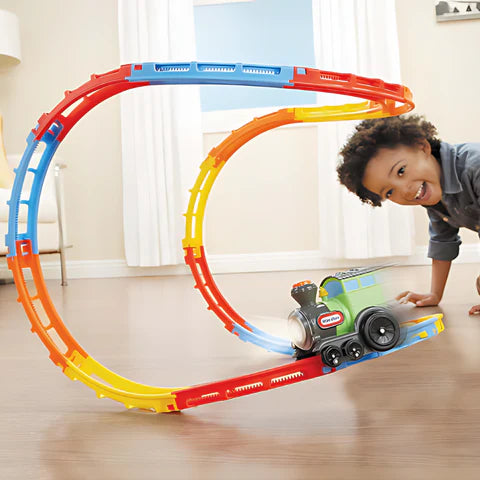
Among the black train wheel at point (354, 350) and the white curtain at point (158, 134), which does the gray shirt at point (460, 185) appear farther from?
the white curtain at point (158, 134)

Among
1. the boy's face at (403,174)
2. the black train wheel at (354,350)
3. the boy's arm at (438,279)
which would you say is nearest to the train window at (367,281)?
the black train wheel at (354,350)

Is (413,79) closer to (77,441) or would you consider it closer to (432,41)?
(432,41)

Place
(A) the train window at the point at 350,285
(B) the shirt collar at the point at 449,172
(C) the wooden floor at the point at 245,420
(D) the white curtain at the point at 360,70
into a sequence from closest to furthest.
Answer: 1. (C) the wooden floor at the point at 245,420
2. (A) the train window at the point at 350,285
3. (B) the shirt collar at the point at 449,172
4. (D) the white curtain at the point at 360,70

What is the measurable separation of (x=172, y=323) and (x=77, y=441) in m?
0.80

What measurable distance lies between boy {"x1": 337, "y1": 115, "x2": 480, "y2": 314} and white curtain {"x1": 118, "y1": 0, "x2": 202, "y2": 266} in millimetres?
1741

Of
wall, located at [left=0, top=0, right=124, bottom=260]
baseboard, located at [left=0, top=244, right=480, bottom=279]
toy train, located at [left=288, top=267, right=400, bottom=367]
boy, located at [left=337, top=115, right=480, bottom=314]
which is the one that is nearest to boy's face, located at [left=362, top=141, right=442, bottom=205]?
boy, located at [left=337, top=115, right=480, bottom=314]

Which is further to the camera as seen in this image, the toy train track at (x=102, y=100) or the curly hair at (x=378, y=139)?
the curly hair at (x=378, y=139)

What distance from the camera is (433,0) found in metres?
2.71

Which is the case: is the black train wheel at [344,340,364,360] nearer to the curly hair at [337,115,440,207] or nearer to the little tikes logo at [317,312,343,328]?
the little tikes logo at [317,312,343,328]

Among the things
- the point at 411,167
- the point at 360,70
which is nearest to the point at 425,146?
the point at 411,167

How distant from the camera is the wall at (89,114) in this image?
9.70 feet

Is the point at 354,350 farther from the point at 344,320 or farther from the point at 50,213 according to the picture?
the point at 50,213

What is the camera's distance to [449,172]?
1103mm

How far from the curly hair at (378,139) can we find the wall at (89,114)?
2.09 m
